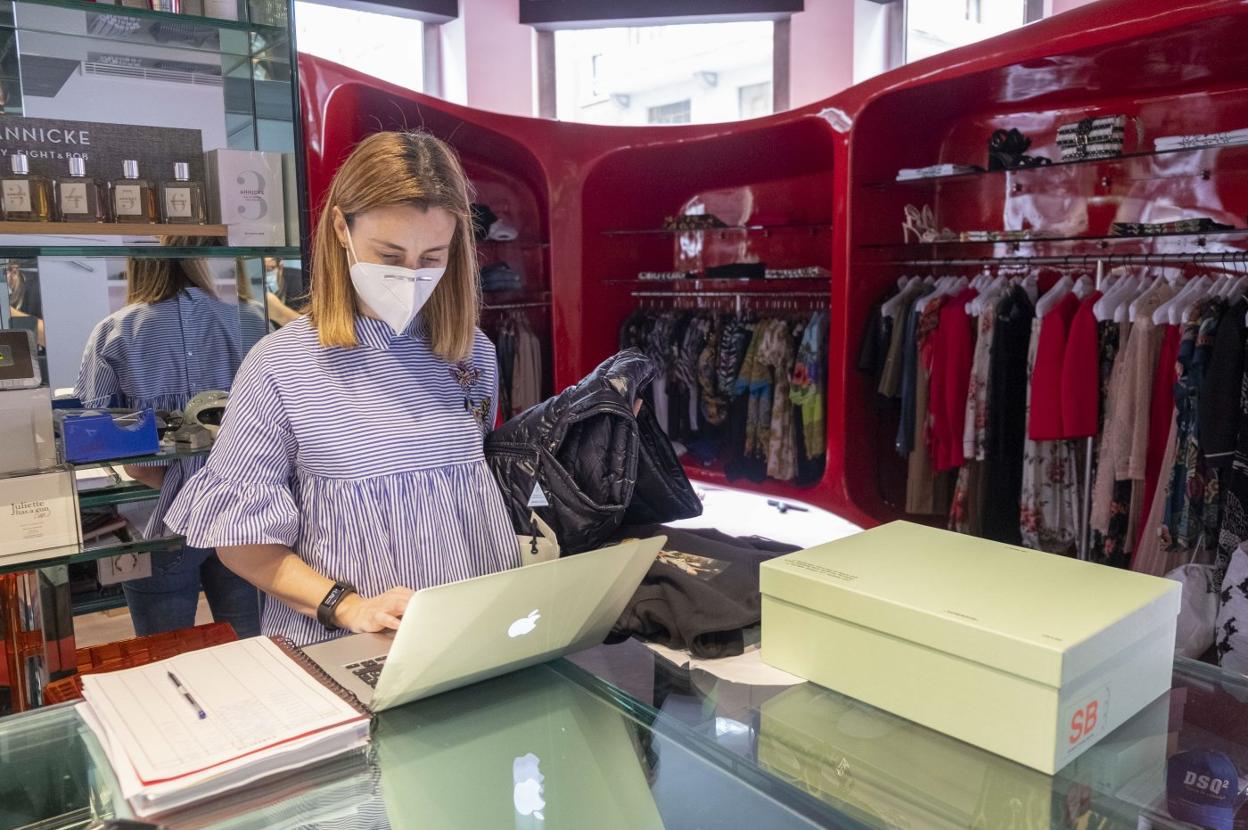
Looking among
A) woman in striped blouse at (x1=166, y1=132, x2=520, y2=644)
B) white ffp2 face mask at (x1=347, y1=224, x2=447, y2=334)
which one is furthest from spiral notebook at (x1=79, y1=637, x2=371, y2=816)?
white ffp2 face mask at (x1=347, y1=224, x2=447, y2=334)

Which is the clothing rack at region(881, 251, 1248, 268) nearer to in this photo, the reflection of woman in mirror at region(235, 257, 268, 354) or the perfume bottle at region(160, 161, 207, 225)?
the reflection of woman in mirror at region(235, 257, 268, 354)

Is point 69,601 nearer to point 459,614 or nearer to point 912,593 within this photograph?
point 459,614

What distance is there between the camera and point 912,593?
105cm

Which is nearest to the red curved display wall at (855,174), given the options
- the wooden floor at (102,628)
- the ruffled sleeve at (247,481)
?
the wooden floor at (102,628)

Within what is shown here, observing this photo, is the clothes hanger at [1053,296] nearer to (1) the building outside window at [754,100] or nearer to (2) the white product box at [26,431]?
(1) the building outside window at [754,100]

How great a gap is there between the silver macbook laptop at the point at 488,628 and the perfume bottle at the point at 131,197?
109 centimetres

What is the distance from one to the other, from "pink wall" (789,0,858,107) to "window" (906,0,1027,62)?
1.14 feet

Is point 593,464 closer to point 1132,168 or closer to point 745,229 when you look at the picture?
point 1132,168

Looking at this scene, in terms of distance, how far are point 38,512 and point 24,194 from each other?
578 mm

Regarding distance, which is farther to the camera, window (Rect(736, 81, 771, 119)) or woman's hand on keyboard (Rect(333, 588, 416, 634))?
window (Rect(736, 81, 771, 119))

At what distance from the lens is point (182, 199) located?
1899 mm

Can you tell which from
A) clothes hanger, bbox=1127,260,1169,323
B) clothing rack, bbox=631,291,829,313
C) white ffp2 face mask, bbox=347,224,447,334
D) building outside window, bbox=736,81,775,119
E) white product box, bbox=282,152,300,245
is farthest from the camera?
building outside window, bbox=736,81,775,119

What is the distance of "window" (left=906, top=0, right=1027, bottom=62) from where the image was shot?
5297 mm

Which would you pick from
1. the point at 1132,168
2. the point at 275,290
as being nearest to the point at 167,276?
the point at 275,290
